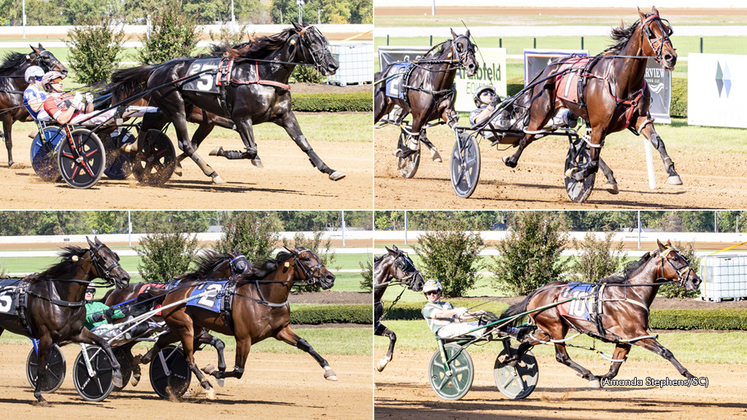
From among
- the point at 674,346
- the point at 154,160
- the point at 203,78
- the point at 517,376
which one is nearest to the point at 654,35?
the point at 517,376

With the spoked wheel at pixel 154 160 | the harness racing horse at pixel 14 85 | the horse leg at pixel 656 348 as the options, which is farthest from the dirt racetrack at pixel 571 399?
the harness racing horse at pixel 14 85

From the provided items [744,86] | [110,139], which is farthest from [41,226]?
[744,86]

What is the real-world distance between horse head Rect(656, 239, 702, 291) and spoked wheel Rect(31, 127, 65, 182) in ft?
23.8

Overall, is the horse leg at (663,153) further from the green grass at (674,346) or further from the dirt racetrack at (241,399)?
the green grass at (674,346)

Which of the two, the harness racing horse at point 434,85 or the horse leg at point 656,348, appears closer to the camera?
the horse leg at point 656,348

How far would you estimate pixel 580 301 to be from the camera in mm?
9148

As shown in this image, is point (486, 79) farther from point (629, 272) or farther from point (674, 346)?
point (629, 272)

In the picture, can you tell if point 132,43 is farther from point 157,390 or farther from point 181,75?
point 157,390

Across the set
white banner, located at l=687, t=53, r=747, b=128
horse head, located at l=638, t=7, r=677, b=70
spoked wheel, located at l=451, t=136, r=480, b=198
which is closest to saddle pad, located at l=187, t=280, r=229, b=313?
spoked wheel, located at l=451, t=136, r=480, b=198

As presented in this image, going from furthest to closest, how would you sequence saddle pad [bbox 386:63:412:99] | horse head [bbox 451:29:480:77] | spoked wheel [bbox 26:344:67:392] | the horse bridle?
1. saddle pad [bbox 386:63:412:99]
2. horse head [bbox 451:29:480:77]
3. spoked wheel [bbox 26:344:67:392]
4. the horse bridle

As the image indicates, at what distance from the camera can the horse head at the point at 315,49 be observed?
31.3 ft

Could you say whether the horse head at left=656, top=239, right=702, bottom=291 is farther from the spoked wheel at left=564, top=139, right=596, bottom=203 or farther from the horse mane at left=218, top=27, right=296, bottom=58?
the horse mane at left=218, top=27, right=296, bottom=58

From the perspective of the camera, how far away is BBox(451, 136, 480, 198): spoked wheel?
32.4 ft

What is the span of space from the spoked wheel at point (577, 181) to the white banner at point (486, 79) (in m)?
8.68
